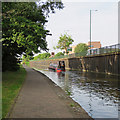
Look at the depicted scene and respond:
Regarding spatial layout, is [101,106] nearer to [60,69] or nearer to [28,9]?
[28,9]

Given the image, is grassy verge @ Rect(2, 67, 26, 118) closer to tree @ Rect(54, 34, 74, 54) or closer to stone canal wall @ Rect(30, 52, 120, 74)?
stone canal wall @ Rect(30, 52, 120, 74)

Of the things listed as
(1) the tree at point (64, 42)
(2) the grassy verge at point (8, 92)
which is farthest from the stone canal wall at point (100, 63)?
(1) the tree at point (64, 42)

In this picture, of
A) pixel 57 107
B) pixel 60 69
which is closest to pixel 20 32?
pixel 57 107

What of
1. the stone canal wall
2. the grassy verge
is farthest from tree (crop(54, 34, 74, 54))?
the grassy verge

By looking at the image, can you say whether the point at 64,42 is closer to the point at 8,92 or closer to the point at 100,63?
the point at 100,63

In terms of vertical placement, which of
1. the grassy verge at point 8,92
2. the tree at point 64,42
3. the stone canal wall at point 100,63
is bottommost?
the grassy verge at point 8,92

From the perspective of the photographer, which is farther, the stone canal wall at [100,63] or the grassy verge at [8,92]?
the stone canal wall at [100,63]

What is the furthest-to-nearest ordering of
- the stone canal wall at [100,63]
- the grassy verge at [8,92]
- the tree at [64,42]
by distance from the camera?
the tree at [64,42] < the stone canal wall at [100,63] < the grassy verge at [8,92]

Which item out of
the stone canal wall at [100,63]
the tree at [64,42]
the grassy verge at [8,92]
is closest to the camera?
the grassy verge at [8,92]

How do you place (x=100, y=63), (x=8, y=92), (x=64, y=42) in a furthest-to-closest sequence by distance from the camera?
(x=64, y=42)
(x=100, y=63)
(x=8, y=92)

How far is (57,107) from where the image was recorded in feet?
24.3

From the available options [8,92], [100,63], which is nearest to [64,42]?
[100,63]

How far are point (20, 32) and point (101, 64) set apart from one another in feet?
81.8

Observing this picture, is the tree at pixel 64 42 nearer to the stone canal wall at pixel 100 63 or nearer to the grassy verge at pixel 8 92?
the stone canal wall at pixel 100 63
